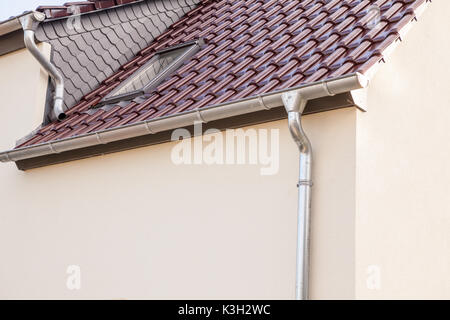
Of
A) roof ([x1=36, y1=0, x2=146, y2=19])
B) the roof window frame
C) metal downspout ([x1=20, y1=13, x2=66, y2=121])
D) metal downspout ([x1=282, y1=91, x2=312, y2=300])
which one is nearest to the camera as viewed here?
metal downspout ([x1=282, y1=91, x2=312, y2=300])

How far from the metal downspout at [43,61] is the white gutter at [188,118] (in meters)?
0.74

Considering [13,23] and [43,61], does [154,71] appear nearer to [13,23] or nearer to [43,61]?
[43,61]

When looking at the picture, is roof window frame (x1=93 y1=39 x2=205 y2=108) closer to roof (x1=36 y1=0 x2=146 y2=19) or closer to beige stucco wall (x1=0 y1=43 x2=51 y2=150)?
beige stucco wall (x1=0 y1=43 x2=51 y2=150)

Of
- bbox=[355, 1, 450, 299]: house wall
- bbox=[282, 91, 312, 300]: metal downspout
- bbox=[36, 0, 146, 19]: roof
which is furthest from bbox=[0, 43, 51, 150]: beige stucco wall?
bbox=[355, 1, 450, 299]: house wall

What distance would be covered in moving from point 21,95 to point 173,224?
274 centimetres

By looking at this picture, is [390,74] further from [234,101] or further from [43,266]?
[43,266]

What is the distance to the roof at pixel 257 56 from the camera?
6836mm

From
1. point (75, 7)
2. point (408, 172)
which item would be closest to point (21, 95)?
point (75, 7)

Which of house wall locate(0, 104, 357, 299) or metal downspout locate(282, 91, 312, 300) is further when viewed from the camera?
house wall locate(0, 104, 357, 299)

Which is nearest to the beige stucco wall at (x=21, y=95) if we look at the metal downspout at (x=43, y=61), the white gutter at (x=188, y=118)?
the metal downspout at (x=43, y=61)

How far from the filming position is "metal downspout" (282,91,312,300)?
19.9ft

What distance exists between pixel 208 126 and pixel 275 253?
4.36ft

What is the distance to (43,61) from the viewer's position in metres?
8.61
